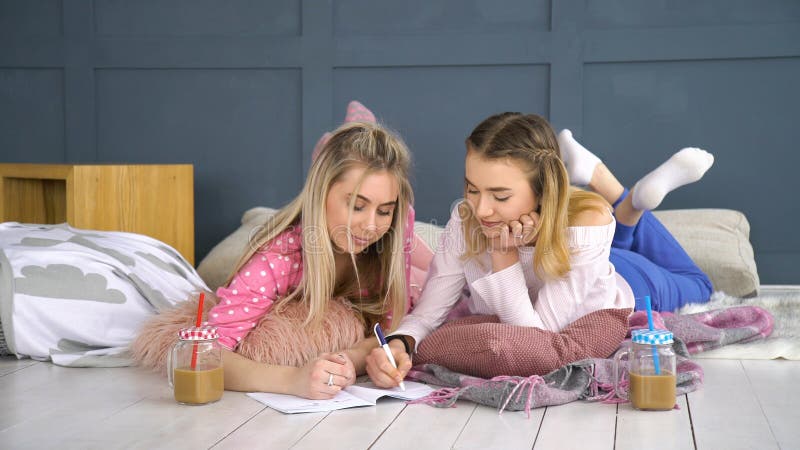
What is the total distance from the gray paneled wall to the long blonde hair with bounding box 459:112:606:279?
152 centimetres

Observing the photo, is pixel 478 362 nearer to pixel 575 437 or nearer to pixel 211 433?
pixel 575 437

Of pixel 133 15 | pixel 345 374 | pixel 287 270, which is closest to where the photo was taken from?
pixel 345 374

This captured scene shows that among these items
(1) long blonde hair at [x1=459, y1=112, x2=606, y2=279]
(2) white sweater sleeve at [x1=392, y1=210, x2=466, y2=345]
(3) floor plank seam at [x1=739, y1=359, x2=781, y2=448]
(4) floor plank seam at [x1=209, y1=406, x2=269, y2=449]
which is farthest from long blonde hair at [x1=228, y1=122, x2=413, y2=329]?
(3) floor plank seam at [x1=739, y1=359, x2=781, y2=448]

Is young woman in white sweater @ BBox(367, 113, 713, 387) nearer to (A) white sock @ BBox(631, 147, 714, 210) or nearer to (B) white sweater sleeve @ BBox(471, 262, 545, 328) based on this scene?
(B) white sweater sleeve @ BBox(471, 262, 545, 328)

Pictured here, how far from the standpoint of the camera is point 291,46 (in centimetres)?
349

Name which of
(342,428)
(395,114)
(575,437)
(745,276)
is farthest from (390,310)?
(395,114)

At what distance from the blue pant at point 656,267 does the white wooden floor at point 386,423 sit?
564mm

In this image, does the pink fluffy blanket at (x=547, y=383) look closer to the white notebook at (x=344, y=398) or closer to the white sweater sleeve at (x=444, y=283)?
the white notebook at (x=344, y=398)

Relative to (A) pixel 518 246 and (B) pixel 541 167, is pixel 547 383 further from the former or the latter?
(B) pixel 541 167

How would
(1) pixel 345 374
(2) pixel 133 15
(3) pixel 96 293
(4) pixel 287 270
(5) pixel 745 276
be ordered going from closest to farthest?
(1) pixel 345 374, (4) pixel 287 270, (3) pixel 96 293, (5) pixel 745 276, (2) pixel 133 15

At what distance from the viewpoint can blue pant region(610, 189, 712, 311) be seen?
231 cm

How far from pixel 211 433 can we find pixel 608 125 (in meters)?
2.32

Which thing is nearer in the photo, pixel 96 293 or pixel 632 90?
pixel 96 293

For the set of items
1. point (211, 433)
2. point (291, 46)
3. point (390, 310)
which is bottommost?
point (211, 433)
